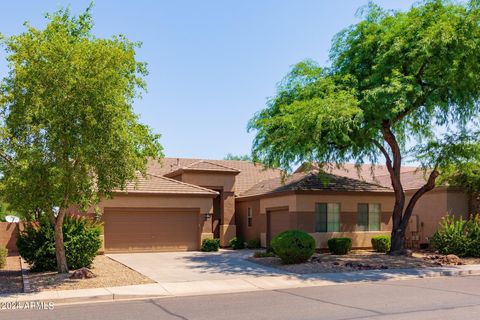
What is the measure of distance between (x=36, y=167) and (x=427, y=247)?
2195 centimetres

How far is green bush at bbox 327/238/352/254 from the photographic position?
25000mm

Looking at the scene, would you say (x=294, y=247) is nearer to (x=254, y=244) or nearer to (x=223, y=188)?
(x=254, y=244)

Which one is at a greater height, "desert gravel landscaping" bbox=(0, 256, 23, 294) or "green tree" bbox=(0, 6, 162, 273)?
"green tree" bbox=(0, 6, 162, 273)

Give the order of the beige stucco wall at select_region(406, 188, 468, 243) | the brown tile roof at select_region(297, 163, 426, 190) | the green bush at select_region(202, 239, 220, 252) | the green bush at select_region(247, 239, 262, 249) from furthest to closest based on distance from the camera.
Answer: the green bush at select_region(247, 239, 262, 249) < the beige stucco wall at select_region(406, 188, 468, 243) < the brown tile roof at select_region(297, 163, 426, 190) < the green bush at select_region(202, 239, 220, 252)

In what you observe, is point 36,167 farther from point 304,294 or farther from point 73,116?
point 304,294

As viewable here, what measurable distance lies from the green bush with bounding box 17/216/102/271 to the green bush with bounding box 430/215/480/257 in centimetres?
1556

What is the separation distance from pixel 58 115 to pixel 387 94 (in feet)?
37.5

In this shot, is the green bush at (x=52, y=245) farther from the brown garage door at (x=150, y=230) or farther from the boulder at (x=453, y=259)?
the boulder at (x=453, y=259)

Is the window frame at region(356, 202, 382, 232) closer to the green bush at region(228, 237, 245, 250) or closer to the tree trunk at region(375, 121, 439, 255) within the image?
the tree trunk at region(375, 121, 439, 255)

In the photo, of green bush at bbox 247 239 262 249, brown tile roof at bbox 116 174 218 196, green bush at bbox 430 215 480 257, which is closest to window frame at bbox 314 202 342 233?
green bush at bbox 247 239 262 249

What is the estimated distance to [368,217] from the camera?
28.1m

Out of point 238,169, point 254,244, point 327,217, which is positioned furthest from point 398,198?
point 238,169

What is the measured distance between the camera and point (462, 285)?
1535cm

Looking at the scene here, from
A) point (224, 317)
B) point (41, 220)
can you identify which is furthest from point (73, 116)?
point (224, 317)
